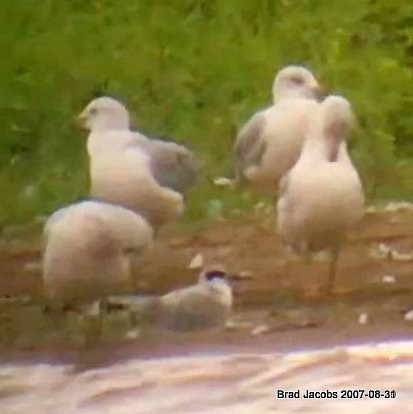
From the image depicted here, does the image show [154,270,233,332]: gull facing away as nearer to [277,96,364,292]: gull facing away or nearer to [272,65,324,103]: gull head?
[277,96,364,292]: gull facing away

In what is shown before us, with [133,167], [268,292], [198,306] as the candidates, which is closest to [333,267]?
[268,292]

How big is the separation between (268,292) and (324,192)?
17 cm

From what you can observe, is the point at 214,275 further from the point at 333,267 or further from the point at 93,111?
the point at 93,111

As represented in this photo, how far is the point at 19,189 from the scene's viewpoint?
5.86 ft

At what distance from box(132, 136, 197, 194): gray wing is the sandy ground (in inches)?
3.1

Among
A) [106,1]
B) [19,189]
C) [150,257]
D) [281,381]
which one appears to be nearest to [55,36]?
[106,1]

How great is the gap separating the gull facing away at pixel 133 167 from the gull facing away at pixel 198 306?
112 mm

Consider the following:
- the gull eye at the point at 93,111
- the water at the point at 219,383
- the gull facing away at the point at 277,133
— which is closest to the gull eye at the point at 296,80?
the gull facing away at the point at 277,133

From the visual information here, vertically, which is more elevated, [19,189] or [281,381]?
[19,189]

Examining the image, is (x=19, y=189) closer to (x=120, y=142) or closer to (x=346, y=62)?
(x=120, y=142)

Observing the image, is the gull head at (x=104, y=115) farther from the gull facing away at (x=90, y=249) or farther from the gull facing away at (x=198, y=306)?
the gull facing away at (x=198, y=306)

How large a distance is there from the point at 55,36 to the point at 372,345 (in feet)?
2.24

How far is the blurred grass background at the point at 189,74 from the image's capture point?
1.77m

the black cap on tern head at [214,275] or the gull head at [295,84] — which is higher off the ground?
the gull head at [295,84]
